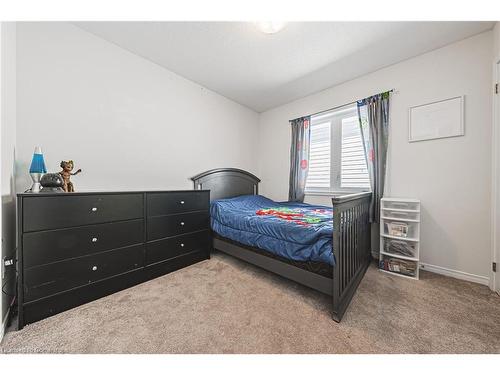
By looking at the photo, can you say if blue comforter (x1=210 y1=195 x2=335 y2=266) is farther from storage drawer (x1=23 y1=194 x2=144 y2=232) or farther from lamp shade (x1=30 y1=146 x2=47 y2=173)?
lamp shade (x1=30 y1=146 x2=47 y2=173)

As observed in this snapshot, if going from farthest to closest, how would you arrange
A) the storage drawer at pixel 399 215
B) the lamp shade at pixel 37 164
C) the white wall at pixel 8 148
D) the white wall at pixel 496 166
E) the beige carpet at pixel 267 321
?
the storage drawer at pixel 399 215 → the white wall at pixel 496 166 → the lamp shade at pixel 37 164 → the white wall at pixel 8 148 → the beige carpet at pixel 267 321

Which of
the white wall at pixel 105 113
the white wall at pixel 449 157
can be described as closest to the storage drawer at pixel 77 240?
the white wall at pixel 105 113

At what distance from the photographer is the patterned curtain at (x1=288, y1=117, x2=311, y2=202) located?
308 cm

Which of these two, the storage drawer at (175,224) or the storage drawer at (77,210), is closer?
the storage drawer at (77,210)

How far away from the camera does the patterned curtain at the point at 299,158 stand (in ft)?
10.1

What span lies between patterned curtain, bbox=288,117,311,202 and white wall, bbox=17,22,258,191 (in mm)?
1417

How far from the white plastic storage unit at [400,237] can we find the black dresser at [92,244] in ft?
7.40

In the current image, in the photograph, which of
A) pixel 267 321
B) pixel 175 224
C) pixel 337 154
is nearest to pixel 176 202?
pixel 175 224

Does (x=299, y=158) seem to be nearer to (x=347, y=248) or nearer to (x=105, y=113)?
(x=347, y=248)

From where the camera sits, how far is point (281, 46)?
1.99m

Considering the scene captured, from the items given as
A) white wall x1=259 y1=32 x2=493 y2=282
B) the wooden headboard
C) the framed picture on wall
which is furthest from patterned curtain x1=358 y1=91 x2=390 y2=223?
the wooden headboard

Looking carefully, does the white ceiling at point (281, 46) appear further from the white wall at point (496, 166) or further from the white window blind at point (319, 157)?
the white window blind at point (319, 157)
